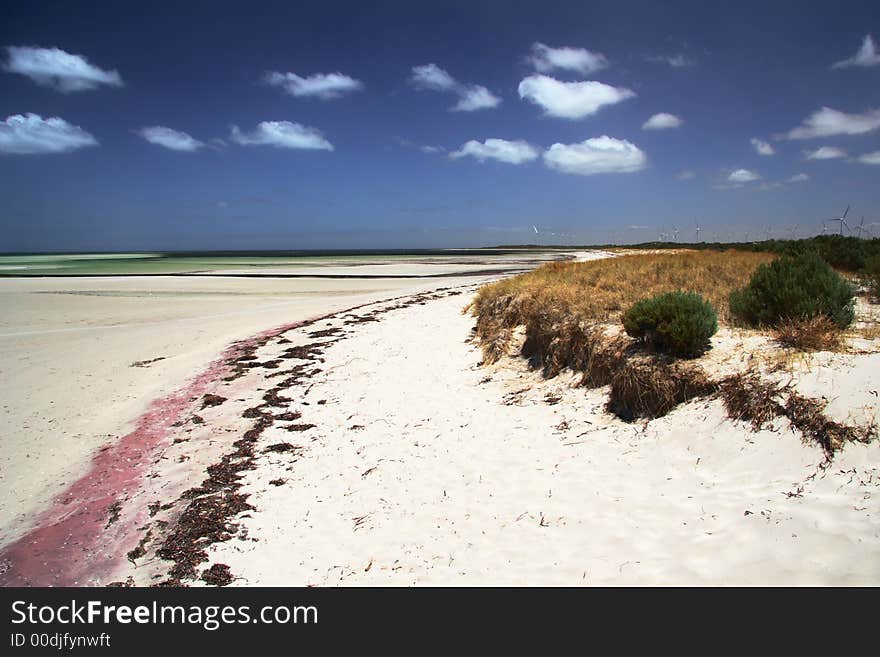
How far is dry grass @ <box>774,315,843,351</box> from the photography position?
6.13m

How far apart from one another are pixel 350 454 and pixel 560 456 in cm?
304

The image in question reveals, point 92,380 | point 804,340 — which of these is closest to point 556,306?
point 804,340

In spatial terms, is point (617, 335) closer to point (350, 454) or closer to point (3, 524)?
point (350, 454)

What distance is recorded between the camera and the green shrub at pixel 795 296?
717 centimetres

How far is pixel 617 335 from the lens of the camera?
7941 millimetres

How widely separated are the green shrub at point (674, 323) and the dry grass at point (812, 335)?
2.88 ft

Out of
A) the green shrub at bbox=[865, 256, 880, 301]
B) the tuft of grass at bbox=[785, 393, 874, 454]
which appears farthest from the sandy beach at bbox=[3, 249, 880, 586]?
the green shrub at bbox=[865, 256, 880, 301]

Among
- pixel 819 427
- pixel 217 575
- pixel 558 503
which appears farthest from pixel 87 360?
pixel 819 427

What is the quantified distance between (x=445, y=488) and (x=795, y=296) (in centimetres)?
645

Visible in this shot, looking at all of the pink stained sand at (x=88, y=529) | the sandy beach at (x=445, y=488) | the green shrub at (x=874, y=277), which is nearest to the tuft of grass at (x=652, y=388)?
the sandy beach at (x=445, y=488)

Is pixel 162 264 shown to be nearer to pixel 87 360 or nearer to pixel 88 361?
pixel 87 360

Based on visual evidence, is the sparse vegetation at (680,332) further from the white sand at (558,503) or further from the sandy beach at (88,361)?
the sandy beach at (88,361)

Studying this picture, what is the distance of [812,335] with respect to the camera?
6195mm

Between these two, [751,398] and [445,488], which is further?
[445,488]
